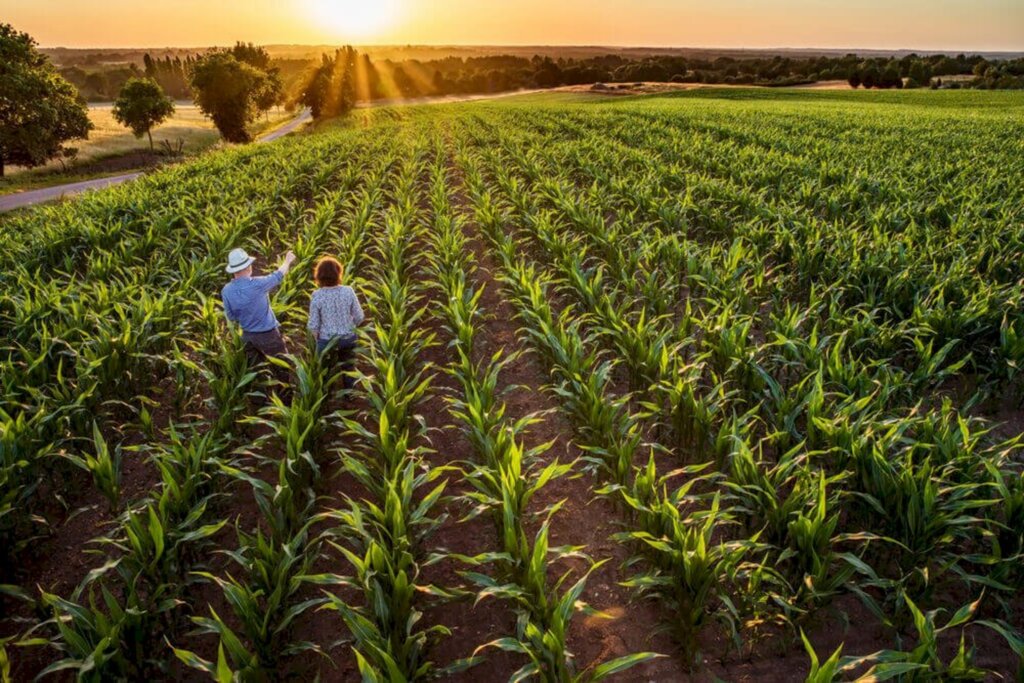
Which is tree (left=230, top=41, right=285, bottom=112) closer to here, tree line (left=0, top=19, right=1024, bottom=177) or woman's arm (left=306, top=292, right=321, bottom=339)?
tree line (left=0, top=19, right=1024, bottom=177)

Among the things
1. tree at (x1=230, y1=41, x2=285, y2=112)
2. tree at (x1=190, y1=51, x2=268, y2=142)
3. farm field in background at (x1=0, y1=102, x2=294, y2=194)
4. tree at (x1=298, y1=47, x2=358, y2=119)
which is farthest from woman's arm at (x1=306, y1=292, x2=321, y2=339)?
tree at (x1=230, y1=41, x2=285, y2=112)

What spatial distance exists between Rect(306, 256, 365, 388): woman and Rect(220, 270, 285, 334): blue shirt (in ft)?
1.73

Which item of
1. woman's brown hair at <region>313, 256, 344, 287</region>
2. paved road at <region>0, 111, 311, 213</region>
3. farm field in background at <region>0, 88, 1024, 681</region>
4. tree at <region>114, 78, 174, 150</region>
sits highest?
tree at <region>114, 78, 174, 150</region>

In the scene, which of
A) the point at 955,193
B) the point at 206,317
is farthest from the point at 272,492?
the point at 955,193

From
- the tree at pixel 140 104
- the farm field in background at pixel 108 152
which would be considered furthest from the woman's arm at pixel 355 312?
the tree at pixel 140 104

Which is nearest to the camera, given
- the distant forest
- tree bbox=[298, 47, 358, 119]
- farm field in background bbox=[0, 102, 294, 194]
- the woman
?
the woman

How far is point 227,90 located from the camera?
49.2m

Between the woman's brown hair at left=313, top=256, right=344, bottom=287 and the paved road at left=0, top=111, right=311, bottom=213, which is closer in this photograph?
the woman's brown hair at left=313, top=256, right=344, bottom=287

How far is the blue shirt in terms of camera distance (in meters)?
5.66

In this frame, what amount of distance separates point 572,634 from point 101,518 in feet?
13.7

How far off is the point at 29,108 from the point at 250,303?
115 feet

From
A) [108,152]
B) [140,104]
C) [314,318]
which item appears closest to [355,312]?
[314,318]

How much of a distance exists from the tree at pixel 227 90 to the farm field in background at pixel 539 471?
4629 centimetres

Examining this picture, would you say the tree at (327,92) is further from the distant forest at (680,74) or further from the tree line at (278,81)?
the distant forest at (680,74)
